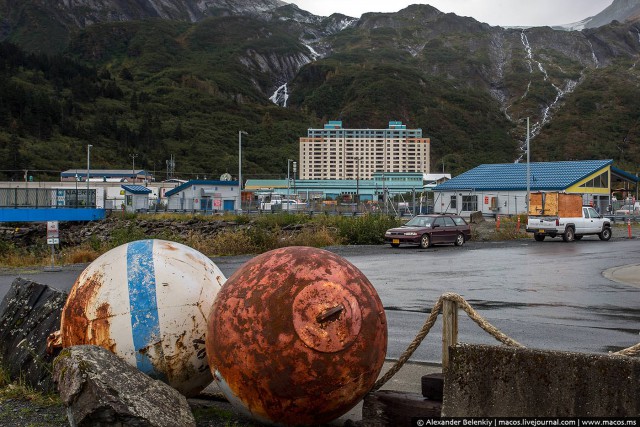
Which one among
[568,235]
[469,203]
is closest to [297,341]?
[568,235]

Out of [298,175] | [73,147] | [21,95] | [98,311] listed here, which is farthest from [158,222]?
[298,175]

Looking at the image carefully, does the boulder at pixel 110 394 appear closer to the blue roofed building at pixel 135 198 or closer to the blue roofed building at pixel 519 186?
the blue roofed building at pixel 519 186

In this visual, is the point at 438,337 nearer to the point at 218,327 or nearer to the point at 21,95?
the point at 218,327

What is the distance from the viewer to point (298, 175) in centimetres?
14912

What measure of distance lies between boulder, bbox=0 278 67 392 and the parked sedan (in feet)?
74.9

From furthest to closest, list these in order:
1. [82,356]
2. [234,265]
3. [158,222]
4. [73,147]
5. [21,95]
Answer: [21,95] < [73,147] < [158,222] < [234,265] < [82,356]

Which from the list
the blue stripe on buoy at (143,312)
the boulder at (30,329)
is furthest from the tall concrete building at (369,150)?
the blue stripe on buoy at (143,312)

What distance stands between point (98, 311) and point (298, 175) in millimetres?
143934

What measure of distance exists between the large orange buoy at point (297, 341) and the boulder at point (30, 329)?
7.28ft

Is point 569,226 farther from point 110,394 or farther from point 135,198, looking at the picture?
point 135,198

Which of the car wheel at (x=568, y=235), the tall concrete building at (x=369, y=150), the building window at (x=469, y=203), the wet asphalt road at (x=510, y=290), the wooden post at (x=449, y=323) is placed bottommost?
the wet asphalt road at (x=510, y=290)

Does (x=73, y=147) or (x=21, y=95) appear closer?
(x=73, y=147)

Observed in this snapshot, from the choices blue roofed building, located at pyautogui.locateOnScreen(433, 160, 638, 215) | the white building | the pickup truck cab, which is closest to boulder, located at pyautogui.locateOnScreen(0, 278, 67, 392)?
the pickup truck cab

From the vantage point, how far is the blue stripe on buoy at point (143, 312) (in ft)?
17.7
